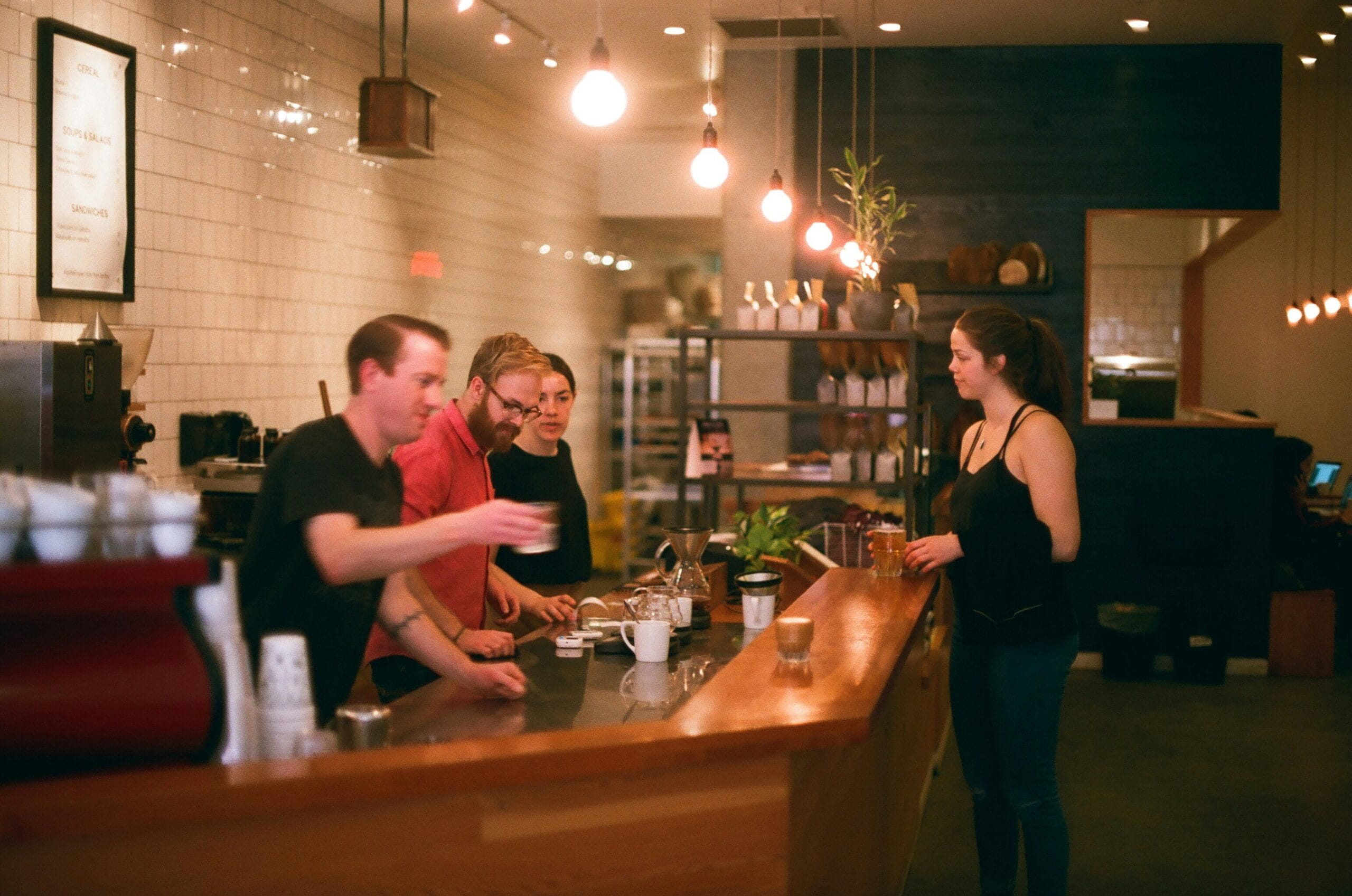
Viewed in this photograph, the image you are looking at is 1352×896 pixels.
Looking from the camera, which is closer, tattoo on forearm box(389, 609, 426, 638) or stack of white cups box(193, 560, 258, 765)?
stack of white cups box(193, 560, 258, 765)

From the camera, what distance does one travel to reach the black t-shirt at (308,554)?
2.45 metres

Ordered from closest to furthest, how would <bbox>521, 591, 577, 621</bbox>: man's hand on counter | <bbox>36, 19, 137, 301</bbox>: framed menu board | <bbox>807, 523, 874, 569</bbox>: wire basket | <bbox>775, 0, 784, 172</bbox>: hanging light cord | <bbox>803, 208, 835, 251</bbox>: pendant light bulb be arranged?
<bbox>521, 591, 577, 621</bbox>: man's hand on counter
<bbox>807, 523, 874, 569</bbox>: wire basket
<bbox>36, 19, 137, 301</bbox>: framed menu board
<bbox>803, 208, 835, 251</bbox>: pendant light bulb
<bbox>775, 0, 784, 172</bbox>: hanging light cord

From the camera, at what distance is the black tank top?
132 inches

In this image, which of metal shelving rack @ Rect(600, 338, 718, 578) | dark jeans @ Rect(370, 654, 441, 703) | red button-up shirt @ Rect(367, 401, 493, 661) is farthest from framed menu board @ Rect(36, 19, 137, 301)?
metal shelving rack @ Rect(600, 338, 718, 578)

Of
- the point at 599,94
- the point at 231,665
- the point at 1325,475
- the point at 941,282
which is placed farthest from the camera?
the point at 1325,475

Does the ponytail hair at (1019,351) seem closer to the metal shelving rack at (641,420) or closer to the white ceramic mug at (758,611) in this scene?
the white ceramic mug at (758,611)

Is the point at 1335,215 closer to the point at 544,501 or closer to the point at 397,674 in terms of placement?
the point at 544,501

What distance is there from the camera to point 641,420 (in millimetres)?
10922

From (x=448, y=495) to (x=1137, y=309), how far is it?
35.1 ft

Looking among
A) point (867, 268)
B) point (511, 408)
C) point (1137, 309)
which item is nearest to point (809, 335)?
point (867, 268)

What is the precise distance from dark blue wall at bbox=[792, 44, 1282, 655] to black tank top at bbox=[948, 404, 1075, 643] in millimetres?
4308

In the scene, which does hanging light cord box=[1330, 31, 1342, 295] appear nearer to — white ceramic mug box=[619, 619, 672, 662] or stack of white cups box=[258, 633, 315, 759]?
white ceramic mug box=[619, 619, 672, 662]

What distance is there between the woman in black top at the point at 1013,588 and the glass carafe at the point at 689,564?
66cm

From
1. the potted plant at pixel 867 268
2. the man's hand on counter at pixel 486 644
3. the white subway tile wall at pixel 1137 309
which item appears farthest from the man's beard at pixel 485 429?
the white subway tile wall at pixel 1137 309
